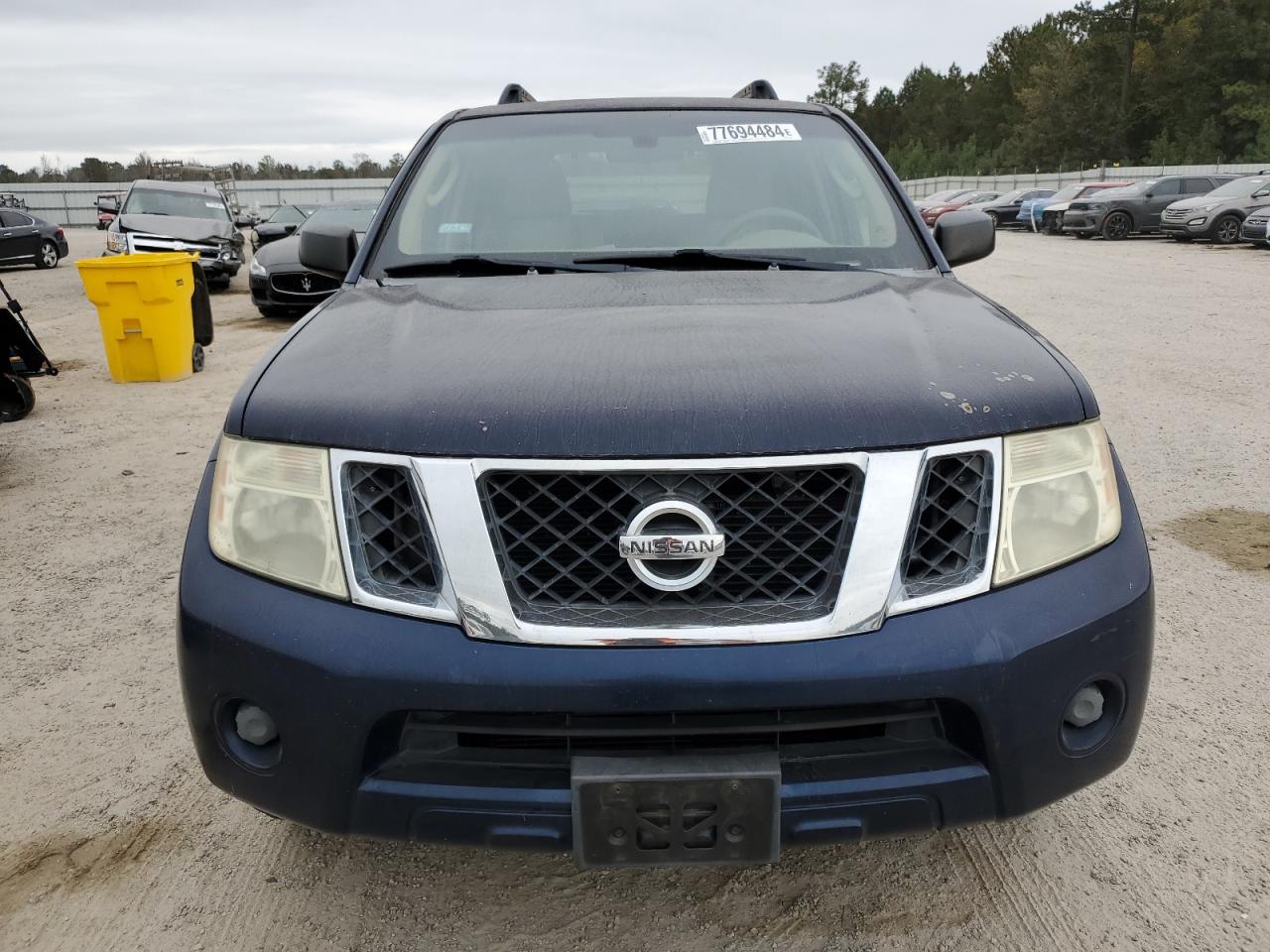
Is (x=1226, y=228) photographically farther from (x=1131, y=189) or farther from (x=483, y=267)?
(x=483, y=267)

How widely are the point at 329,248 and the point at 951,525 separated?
2.08m

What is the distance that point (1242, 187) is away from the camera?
21969 millimetres

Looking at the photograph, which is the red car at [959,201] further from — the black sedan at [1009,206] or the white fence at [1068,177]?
the white fence at [1068,177]

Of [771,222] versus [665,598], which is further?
[771,222]

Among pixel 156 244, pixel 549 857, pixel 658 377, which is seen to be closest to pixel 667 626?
pixel 658 377

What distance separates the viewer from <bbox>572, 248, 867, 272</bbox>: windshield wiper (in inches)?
105

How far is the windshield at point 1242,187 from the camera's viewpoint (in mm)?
21719

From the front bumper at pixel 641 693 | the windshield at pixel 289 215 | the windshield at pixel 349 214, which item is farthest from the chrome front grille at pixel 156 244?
the front bumper at pixel 641 693

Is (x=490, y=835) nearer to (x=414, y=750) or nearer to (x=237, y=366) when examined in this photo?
(x=414, y=750)

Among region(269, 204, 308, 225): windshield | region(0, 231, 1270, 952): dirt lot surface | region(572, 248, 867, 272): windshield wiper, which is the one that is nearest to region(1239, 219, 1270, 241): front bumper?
region(269, 204, 308, 225): windshield

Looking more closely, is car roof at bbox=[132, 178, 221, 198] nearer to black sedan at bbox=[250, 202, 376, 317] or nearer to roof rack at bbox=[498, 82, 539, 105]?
black sedan at bbox=[250, 202, 376, 317]

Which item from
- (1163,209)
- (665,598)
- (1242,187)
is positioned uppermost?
(665,598)

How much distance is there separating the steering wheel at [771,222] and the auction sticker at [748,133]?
0.30m

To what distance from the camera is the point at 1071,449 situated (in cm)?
184
